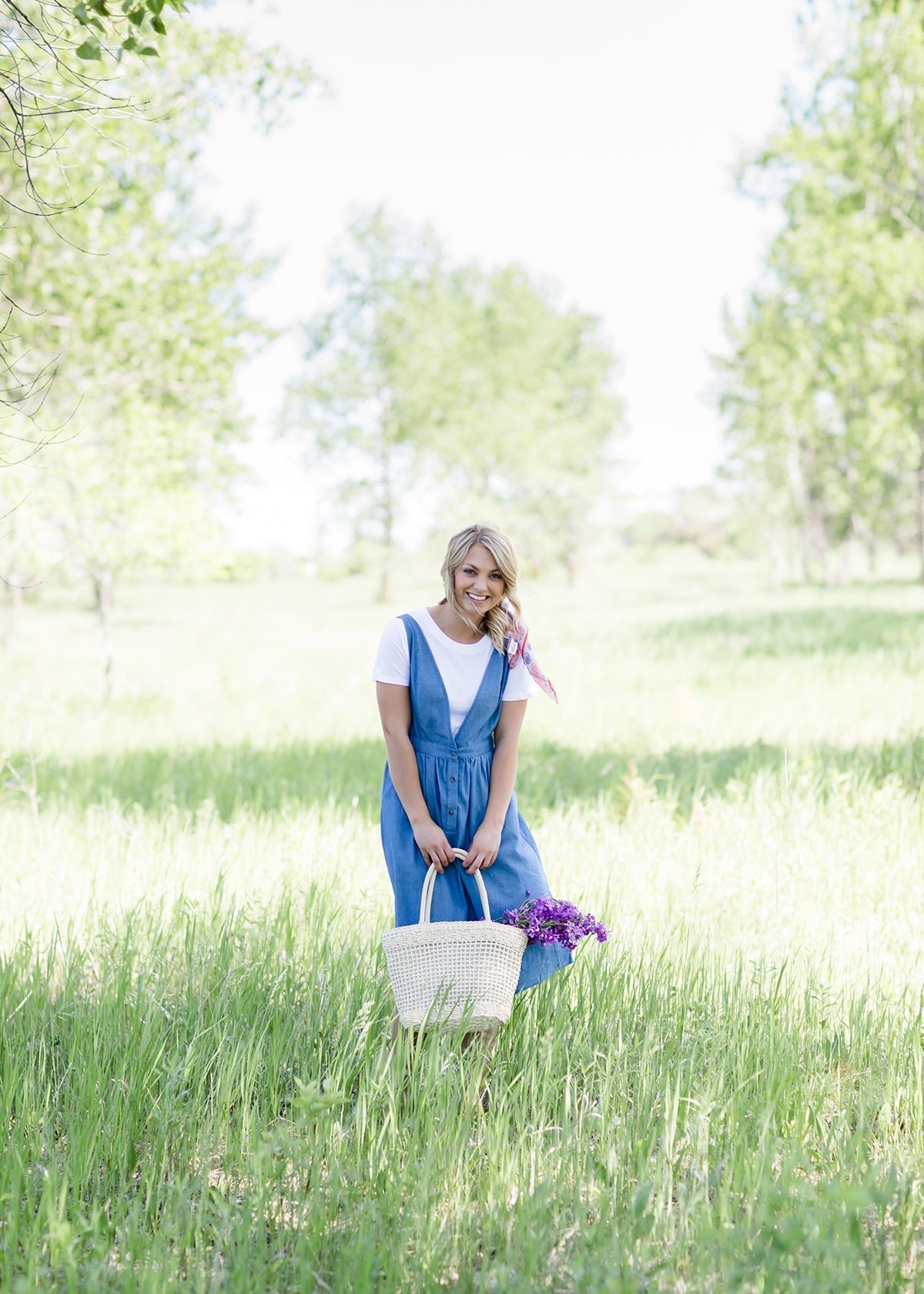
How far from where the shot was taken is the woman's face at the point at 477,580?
325 centimetres

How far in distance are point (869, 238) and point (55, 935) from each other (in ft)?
58.3

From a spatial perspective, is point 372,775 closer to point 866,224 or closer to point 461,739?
point 461,739

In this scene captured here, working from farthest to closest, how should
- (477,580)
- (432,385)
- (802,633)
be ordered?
(432,385)
(802,633)
(477,580)

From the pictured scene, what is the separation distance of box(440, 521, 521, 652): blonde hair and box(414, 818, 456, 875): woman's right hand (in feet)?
2.13

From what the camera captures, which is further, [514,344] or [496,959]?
[514,344]

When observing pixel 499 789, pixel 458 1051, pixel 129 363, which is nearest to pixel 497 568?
pixel 499 789

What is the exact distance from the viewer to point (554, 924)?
123 inches

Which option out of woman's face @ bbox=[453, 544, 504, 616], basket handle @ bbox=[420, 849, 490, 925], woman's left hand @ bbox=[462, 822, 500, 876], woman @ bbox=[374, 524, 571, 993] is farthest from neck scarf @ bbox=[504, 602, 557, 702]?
basket handle @ bbox=[420, 849, 490, 925]

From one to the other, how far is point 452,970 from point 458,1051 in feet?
1.06

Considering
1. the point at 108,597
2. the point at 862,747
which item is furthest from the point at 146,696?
the point at 862,747

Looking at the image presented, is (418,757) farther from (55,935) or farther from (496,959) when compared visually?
(55,935)

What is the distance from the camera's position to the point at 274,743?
9.05 metres

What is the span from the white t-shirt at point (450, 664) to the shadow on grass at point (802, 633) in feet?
33.1

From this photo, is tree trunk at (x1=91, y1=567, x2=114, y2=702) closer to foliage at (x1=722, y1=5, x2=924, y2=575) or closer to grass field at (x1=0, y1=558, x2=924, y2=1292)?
grass field at (x1=0, y1=558, x2=924, y2=1292)
